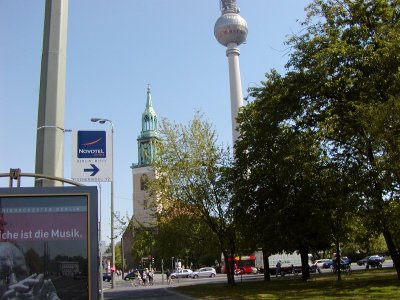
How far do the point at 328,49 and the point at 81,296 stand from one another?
67.5ft

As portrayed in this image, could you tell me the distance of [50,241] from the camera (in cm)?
687

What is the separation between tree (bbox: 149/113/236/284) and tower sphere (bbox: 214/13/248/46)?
6909 cm

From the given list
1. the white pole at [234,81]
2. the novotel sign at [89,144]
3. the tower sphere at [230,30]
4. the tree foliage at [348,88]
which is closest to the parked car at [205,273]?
the white pole at [234,81]

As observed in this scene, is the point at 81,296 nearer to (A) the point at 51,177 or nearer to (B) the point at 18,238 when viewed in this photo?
(B) the point at 18,238

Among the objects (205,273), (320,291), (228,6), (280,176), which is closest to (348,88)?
(280,176)

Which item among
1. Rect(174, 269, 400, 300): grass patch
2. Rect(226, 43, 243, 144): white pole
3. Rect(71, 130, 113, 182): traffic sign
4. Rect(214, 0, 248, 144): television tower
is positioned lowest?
Rect(174, 269, 400, 300): grass patch

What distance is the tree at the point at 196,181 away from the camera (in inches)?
1410

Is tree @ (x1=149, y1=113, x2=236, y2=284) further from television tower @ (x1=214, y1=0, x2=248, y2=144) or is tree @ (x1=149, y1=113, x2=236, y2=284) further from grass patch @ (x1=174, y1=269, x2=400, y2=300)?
television tower @ (x1=214, y1=0, x2=248, y2=144)

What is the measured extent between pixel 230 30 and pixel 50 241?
330ft

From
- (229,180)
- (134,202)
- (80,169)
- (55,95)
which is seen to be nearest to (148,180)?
(229,180)

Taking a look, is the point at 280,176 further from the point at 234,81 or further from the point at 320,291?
the point at 234,81

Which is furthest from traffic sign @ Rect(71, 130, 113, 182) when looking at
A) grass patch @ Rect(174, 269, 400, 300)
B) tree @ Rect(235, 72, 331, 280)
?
tree @ Rect(235, 72, 331, 280)

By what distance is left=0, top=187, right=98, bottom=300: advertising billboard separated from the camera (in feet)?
22.2

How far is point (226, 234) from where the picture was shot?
36.8 meters
